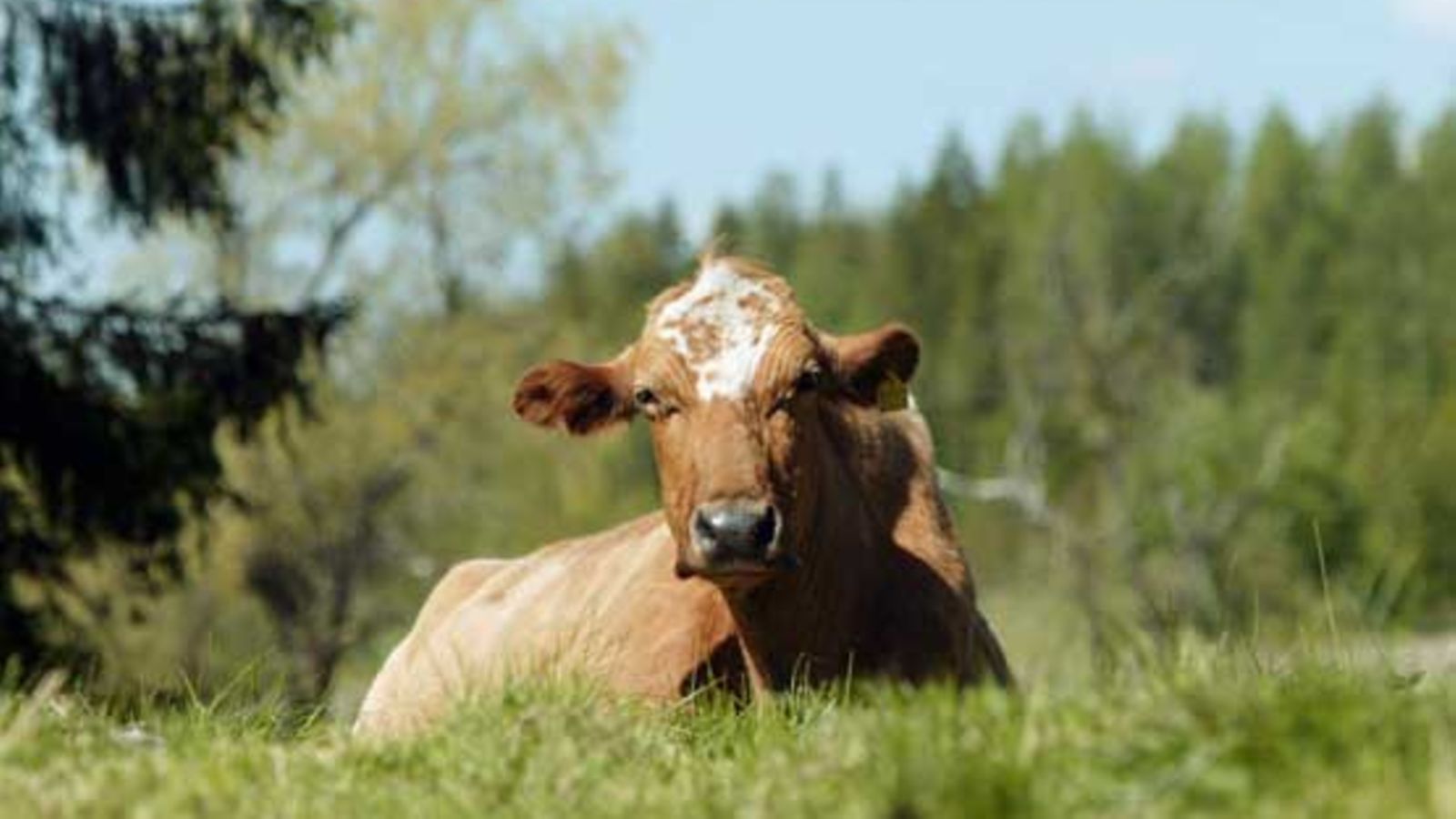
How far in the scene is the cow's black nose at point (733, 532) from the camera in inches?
336

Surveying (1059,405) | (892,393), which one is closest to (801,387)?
(892,393)

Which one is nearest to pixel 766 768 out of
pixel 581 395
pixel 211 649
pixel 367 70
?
pixel 211 649

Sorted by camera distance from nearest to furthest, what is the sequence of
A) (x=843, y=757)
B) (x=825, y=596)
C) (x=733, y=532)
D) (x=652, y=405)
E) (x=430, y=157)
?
(x=843, y=757), (x=733, y=532), (x=825, y=596), (x=652, y=405), (x=430, y=157)

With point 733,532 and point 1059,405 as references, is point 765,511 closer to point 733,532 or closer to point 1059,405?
point 733,532

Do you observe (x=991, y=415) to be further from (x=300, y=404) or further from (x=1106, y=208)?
(x=300, y=404)

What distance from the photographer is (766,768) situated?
18.2 feet

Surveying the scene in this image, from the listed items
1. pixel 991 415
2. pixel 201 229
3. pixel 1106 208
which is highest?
pixel 201 229

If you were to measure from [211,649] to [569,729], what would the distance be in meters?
2.33

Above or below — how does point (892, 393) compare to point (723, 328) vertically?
below

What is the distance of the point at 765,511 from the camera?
865 centimetres

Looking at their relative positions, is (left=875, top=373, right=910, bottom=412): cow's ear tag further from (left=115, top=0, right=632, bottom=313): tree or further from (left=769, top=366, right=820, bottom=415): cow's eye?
(left=115, top=0, right=632, bottom=313): tree

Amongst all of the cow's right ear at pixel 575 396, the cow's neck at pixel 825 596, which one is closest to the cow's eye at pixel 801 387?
the cow's neck at pixel 825 596

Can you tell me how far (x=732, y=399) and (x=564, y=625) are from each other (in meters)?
1.79

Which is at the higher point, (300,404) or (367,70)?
(367,70)
